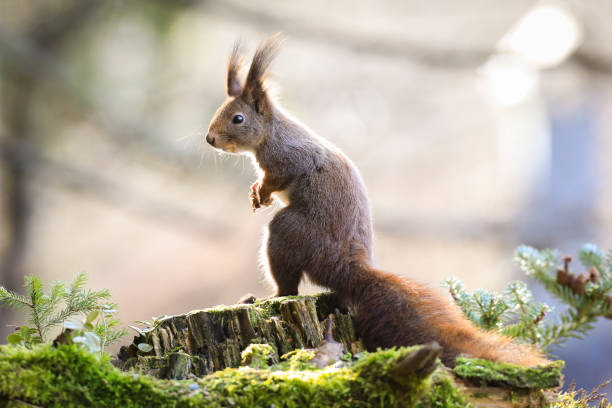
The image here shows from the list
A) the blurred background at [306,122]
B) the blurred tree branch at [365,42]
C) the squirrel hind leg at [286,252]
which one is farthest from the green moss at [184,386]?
the blurred tree branch at [365,42]

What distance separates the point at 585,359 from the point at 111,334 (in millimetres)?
3820

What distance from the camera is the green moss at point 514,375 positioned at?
106 centimetres

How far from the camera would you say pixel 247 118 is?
2.02 metres

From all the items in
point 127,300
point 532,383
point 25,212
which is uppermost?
point 25,212

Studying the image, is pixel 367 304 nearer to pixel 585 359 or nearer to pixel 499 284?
pixel 585 359

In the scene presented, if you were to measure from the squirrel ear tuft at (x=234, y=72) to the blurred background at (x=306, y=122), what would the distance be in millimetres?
2425

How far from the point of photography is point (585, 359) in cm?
412

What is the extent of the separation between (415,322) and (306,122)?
13.5 ft

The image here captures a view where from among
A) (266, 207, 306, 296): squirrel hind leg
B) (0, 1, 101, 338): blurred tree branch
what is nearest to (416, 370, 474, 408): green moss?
(266, 207, 306, 296): squirrel hind leg

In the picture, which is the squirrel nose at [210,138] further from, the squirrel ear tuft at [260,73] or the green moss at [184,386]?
the green moss at [184,386]

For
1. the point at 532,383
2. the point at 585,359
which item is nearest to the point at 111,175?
the point at 585,359

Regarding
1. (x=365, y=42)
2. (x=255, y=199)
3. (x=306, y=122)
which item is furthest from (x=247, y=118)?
(x=365, y=42)

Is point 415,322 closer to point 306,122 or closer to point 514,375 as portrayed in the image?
point 514,375

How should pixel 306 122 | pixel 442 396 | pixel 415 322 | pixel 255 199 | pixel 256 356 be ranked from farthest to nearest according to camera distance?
1. pixel 306 122
2. pixel 255 199
3. pixel 415 322
4. pixel 256 356
5. pixel 442 396
